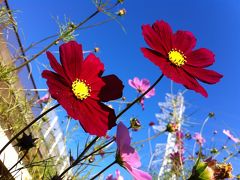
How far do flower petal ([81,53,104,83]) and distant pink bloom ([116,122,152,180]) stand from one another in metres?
0.13

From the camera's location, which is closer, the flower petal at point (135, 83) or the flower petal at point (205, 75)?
the flower petal at point (205, 75)

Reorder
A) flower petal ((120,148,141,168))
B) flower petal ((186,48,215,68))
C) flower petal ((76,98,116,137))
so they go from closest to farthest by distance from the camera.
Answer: flower petal ((76,98,116,137))
flower petal ((120,148,141,168))
flower petal ((186,48,215,68))

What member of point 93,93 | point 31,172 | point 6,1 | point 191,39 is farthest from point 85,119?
point 6,1

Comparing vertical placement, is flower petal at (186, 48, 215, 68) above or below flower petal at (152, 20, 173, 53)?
below

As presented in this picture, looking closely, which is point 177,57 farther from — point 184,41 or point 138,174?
A: point 138,174

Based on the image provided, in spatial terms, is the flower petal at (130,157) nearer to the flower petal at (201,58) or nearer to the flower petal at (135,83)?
the flower petal at (201,58)

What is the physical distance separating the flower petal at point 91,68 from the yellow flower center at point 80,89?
38mm

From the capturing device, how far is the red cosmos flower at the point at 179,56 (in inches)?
35.3

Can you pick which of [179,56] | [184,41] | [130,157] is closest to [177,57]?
[179,56]

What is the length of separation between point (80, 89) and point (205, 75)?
0.91 ft

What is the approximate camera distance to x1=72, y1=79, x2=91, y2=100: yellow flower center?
2.87ft

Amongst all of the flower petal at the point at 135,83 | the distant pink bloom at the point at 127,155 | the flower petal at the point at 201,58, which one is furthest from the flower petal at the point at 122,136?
the flower petal at the point at 135,83

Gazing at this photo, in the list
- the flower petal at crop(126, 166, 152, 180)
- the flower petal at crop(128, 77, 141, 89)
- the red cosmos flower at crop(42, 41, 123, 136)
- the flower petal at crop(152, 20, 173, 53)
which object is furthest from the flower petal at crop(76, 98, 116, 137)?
the flower petal at crop(128, 77, 141, 89)

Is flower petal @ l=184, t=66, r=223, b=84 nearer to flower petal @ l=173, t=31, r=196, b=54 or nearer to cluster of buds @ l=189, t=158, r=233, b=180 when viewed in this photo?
flower petal @ l=173, t=31, r=196, b=54
